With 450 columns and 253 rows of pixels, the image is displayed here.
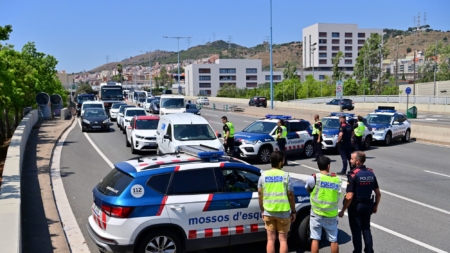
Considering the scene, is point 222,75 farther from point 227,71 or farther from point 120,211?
point 120,211

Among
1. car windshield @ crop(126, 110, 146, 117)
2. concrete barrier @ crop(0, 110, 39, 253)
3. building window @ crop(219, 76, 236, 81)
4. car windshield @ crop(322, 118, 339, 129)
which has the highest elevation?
building window @ crop(219, 76, 236, 81)

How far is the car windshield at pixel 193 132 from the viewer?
15298 mm

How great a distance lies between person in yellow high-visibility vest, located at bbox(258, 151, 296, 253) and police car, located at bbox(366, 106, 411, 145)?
17223 millimetres

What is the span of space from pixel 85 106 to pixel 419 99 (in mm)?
43571

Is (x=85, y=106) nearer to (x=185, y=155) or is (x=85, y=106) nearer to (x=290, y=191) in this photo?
(x=185, y=155)

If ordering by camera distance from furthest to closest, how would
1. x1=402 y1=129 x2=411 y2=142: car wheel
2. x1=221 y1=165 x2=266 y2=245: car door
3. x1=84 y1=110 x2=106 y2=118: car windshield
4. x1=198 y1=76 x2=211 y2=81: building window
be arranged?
x1=198 y1=76 x2=211 y2=81: building window
x1=84 y1=110 x2=106 y2=118: car windshield
x1=402 y1=129 x2=411 y2=142: car wheel
x1=221 y1=165 x2=266 y2=245: car door

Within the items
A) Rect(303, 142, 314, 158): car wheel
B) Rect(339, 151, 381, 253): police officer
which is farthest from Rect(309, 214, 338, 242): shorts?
Rect(303, 142, 314, 158): car wheel

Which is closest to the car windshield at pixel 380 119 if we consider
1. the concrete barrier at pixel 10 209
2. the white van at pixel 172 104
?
the white van at pixel 172 104

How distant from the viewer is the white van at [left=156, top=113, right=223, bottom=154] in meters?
15.0

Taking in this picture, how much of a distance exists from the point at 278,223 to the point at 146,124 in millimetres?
14395

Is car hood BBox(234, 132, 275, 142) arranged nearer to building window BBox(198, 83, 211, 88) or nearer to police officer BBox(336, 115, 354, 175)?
police officer BBox(336, 115, 354, 175)

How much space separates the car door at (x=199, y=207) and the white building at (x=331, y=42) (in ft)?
432

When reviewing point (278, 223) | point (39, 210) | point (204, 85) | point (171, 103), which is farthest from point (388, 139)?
point (204, 85)

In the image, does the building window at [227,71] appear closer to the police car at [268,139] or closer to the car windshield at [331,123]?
the car windshield at [331,123]
